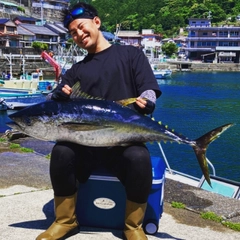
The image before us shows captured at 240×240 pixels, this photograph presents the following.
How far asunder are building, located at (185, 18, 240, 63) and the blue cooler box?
79234mm

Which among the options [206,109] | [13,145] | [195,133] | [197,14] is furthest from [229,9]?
[13,145]

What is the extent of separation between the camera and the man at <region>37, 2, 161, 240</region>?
2.76 m

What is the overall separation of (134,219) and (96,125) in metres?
0.69

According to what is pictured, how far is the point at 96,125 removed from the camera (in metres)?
2.80

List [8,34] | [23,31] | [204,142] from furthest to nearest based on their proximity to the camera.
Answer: [23,31], [8,34], [204,142]

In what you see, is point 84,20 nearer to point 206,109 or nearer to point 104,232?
point 104,232

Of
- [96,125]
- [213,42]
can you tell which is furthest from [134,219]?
[213,42]

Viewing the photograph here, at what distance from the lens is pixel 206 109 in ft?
91.1

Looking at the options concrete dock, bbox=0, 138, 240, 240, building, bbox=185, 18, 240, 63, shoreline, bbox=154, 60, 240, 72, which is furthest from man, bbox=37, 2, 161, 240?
building, bbox=185, 18, 240, 63

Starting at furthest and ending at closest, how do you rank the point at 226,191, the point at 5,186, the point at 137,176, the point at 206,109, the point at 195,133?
1. the point at 206,109
2. the point at 195,133
3. the point at 226,191
4. the point at 5,186
5. the point at 137,176

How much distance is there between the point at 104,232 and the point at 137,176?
57 centimetres

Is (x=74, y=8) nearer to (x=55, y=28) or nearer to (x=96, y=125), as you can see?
(x=96, y=125)

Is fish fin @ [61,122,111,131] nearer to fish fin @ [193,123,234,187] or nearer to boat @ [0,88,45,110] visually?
fish fin @ [193,123,234,187]

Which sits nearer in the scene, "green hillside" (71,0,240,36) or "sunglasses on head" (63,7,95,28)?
"sunglasses on head" (63,7,95,28)
